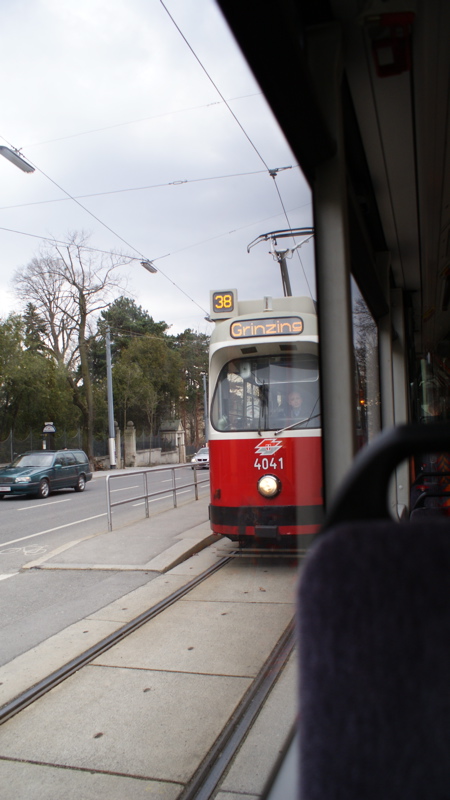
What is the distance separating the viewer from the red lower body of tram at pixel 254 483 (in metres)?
6.14

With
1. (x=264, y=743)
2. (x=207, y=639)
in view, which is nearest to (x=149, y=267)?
(x=207, y=639)

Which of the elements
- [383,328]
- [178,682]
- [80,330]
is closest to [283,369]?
[383,328]

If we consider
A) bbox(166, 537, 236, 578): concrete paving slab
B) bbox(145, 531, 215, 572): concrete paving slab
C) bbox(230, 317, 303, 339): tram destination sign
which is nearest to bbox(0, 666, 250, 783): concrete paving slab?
bbox(166, 537, 236, 578): concrete paving slab

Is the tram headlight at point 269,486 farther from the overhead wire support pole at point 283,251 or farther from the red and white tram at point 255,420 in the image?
the overhead wire support pole at point 283,251

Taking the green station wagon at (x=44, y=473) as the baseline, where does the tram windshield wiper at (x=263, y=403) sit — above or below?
above

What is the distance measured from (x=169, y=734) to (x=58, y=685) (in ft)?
3.18

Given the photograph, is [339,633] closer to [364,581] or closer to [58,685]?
[364,581]

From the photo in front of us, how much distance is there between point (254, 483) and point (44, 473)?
12665 millimetres

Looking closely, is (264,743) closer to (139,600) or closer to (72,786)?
(72,786)

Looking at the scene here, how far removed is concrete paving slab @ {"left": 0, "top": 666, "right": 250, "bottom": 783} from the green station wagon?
13.8 metres

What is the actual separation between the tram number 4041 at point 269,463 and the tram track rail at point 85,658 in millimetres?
1276

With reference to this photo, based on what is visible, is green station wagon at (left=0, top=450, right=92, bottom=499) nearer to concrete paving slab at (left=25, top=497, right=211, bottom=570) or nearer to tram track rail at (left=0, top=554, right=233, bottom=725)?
concrete paving slab at (left=25, top=497, right=211, bottom=570)

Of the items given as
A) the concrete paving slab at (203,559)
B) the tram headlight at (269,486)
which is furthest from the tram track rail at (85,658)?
the tram headlight at (269,486)

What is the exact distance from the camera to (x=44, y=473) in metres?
17.8
